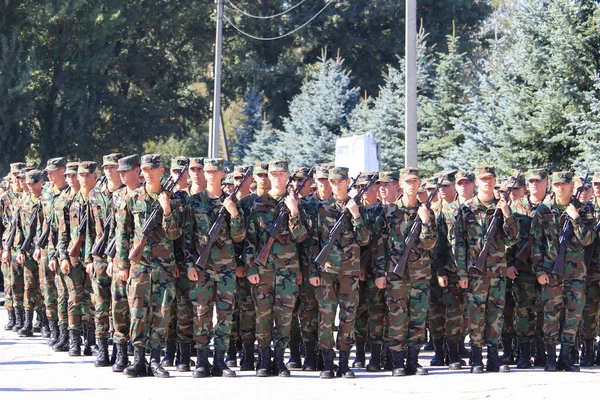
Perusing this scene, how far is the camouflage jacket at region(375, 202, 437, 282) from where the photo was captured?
10.2 m

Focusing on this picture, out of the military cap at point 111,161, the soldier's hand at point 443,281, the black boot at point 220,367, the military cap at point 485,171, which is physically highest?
the military cap at point 111,161

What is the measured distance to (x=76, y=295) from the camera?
11.4m

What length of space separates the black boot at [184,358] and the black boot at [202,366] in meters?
0.39

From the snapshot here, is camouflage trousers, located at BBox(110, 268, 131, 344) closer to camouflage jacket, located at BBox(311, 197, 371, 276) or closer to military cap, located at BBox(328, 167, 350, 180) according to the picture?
camouflage jacket, located at BBox(311, 197, 371, 276)

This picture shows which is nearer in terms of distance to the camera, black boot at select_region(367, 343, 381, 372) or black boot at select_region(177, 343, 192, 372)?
black boot at select_region(177, 343, 192, 372)

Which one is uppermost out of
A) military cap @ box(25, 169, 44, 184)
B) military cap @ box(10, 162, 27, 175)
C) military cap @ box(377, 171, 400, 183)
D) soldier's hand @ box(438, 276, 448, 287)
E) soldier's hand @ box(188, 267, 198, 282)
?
military cap @ box(10, 162, 27, 175)

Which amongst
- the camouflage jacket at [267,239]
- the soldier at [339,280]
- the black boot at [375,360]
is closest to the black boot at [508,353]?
the black boot at [375,360]

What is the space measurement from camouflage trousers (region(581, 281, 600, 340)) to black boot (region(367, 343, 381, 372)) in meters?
2.18

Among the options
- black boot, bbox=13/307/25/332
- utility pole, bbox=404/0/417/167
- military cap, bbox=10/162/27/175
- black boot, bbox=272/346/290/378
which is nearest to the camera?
black boot, bbox=272/346/290/378

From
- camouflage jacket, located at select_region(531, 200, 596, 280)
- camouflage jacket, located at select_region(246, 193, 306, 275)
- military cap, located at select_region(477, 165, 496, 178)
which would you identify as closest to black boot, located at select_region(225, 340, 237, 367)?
camouflage jacket, located at select_region(246, 193, 306, 275)

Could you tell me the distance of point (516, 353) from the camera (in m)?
11.4

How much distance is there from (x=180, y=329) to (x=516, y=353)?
3688 millimetres

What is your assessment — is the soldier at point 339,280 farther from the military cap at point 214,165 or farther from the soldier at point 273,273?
the military cap at point 214,165

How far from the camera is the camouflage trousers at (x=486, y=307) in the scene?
34.0 feet
